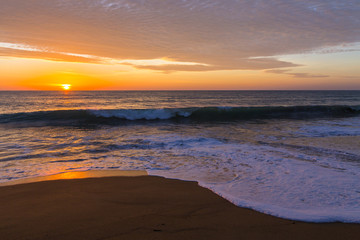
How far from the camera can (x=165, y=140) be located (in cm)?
1012

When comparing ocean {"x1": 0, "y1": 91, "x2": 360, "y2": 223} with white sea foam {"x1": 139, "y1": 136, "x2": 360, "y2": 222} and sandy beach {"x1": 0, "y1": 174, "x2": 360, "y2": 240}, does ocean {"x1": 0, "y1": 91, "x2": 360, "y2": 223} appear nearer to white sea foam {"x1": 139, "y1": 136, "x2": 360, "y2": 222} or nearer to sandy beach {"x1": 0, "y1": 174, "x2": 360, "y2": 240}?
white sea foam {"x1": 139, "y1": 136, "x2": 360, "y2": 222}

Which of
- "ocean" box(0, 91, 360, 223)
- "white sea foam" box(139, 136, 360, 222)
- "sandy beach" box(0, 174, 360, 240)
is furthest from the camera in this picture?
"ocean" box(0, 91, 360, 223)

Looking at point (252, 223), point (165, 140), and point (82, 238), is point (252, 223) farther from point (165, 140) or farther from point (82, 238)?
point (165, 140)

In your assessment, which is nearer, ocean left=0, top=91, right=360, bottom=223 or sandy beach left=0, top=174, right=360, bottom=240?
sandy beach left=0, top=174, right=360, bottom=240

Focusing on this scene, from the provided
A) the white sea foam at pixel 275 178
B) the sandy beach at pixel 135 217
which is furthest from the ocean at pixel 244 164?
the sandy beach at pixel 135 217

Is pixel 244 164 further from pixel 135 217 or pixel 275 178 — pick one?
pixel 135 217

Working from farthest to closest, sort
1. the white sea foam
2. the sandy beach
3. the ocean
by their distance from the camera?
the ocean → the white sea foam → the sandy beach

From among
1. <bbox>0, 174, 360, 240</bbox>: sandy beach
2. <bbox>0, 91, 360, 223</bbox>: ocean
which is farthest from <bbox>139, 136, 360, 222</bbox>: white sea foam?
<bbox>0, 174, 360, 240</bbox>: sandy beach

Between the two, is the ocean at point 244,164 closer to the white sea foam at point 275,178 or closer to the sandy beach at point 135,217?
the white sea foam at point 275,178

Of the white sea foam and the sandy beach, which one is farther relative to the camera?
the white sea foam

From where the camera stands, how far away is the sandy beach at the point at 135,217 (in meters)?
3.05

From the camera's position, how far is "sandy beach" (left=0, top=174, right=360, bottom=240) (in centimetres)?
305

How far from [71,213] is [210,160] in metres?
4.15

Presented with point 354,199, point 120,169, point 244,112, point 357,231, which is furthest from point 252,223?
point 244,112
